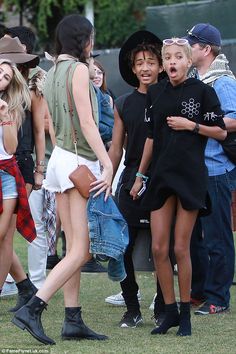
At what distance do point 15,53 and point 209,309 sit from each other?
7.92 feet

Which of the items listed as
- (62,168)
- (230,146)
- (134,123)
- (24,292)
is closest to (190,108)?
(134,123)

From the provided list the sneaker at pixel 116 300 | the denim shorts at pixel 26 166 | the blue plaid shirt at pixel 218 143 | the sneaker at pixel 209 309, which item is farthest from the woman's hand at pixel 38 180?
the sneaker at pixel 209 309

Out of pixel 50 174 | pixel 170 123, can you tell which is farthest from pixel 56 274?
pixel 170 123

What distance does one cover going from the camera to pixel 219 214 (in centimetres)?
802

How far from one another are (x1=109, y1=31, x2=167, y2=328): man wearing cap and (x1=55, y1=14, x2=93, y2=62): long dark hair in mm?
765

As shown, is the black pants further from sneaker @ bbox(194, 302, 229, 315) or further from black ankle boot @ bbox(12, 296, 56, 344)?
black ankle boot @ bbox(12, 296, 56, 344)

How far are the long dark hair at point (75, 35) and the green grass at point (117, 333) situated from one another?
181 centimetres

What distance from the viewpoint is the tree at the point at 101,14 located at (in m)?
23.7

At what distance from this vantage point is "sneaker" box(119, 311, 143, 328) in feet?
24.0

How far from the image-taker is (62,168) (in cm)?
656

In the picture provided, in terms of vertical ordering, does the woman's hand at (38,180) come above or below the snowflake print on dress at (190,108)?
below

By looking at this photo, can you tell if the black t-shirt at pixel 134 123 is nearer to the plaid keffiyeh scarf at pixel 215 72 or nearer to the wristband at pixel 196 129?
the wristband at pixel 196 129

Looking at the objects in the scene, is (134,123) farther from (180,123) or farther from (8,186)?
(8,186)

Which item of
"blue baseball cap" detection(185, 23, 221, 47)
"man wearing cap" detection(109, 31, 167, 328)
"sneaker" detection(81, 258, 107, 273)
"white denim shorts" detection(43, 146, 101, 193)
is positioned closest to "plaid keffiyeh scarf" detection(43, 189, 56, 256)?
"sneaker" detection(81, 258, 107, 273)
